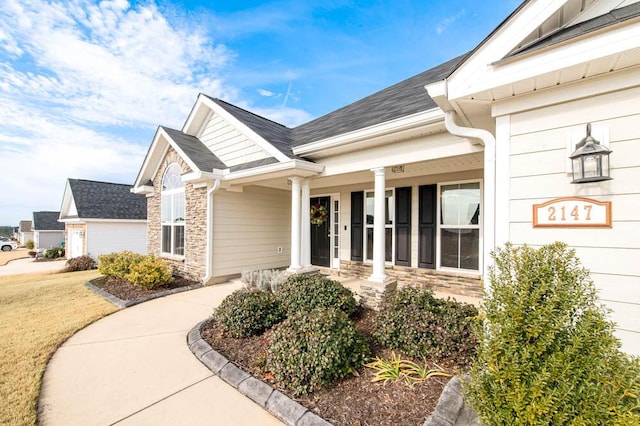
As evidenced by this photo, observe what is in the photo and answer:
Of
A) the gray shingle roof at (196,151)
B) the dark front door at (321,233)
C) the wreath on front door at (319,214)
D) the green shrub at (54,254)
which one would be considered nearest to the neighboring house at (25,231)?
the green shrub at (54,254)

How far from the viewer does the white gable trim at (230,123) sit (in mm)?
6551

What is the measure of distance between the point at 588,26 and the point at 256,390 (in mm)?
4519

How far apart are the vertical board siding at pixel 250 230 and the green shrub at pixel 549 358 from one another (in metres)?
7.02

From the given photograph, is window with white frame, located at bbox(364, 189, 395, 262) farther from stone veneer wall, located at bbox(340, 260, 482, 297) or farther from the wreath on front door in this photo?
the wreath on front door

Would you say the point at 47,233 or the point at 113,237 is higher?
the point at 113,237

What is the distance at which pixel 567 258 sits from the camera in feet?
5.85

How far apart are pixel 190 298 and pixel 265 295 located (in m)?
3.01

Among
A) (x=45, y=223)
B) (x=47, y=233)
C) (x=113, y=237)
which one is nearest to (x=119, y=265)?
(x=113, y=237)

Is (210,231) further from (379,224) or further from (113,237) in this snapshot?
(113,237)

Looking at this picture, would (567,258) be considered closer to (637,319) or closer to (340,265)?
(637,319)

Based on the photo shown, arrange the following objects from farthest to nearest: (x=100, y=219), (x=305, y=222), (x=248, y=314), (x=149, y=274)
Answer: (x=100, y=219)
(x=149, y=274)
(x=305, y=222)
(x=248, y=314)

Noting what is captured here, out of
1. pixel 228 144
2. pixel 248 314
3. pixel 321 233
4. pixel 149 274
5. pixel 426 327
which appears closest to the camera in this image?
pixel 426 327

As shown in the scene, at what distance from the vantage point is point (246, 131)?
7352mm

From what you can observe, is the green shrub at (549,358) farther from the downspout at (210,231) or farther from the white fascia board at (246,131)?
the downspout at (210,231)
